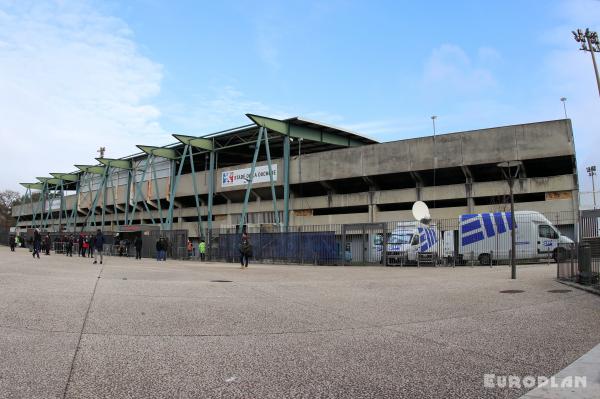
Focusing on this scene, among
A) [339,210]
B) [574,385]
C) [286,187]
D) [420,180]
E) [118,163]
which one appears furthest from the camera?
[118,163]

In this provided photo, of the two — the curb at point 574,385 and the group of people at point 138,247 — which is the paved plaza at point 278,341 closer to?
the curb at point 574,385

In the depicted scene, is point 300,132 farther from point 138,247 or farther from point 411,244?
point 411,244

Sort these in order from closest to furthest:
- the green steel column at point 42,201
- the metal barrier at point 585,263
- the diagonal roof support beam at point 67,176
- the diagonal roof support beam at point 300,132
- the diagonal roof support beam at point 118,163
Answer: the metal barrier at point 585,263, the diagonal roof support beam at point 300,132, the diagonal roof support beam at point 118,163, the diagonal roof support beam at point 67,176, the green steel column at point 42,201

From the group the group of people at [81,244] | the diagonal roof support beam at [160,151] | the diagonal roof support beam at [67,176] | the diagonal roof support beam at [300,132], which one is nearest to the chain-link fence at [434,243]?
the group of people at [81,244]

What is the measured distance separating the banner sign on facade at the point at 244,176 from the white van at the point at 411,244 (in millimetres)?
27143

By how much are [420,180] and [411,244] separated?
21.0m

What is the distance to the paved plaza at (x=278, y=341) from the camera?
4699mm

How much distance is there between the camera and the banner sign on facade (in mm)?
53906

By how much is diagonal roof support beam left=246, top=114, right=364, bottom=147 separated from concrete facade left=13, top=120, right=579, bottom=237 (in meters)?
1.93

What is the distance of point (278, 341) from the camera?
6.70 meters

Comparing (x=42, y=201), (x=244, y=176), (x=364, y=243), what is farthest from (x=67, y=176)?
(x=364, y=243)

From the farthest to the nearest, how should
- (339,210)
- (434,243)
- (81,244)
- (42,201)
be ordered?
(42,201)
(339,210)
(81,244)
(434,243)

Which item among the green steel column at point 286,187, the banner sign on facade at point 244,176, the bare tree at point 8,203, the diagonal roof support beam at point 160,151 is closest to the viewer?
the green steel column at point 286,187

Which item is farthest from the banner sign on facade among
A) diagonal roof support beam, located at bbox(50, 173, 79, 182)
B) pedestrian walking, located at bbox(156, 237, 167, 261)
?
diagonal roof support beam, located at bbox(50, 173, 79, 182)
